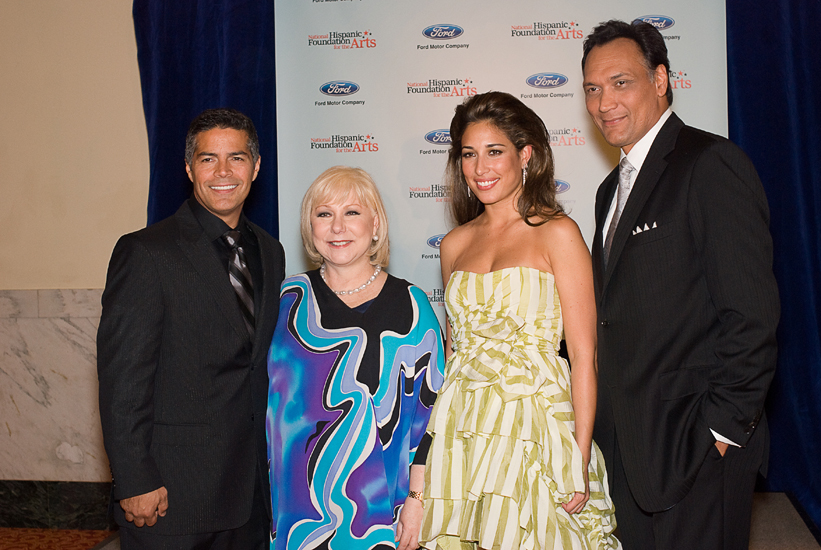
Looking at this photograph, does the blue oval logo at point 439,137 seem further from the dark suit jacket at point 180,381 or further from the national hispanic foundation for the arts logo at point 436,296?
the dark suit jacket at point 180,381

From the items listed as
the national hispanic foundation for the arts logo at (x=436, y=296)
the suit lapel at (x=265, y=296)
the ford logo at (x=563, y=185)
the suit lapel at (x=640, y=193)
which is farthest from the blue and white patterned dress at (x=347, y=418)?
the ford logo at (x=563, y=185)

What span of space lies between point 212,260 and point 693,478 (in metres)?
1.62

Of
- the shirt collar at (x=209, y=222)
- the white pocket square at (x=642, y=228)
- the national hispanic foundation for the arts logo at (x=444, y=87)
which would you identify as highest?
the national hispanic foundation for the arts logo at (x=444, y=87)

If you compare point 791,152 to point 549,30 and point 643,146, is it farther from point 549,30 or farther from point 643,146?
Answer: point 643,146

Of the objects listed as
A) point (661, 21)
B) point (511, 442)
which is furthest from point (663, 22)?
point (511, 442)

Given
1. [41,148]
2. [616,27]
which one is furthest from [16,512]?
[616,27]

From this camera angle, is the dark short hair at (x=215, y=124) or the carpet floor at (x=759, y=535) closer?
the dark short hair at (x=215, y=124)

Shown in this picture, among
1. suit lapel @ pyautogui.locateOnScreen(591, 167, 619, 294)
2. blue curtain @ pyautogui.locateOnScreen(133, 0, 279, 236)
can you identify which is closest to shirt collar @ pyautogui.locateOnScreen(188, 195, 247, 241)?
suit lapel @ pyautogui.locateOnScreen(591, 167, 619, 294)

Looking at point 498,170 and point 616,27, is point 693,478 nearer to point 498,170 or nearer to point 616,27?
point 498,170

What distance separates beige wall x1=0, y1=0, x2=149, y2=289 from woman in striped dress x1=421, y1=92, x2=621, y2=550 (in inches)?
119

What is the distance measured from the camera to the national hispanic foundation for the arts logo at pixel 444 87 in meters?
4.02

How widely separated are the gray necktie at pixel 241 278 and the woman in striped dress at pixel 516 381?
693 millimetres

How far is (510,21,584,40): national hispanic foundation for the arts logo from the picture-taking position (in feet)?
12.8

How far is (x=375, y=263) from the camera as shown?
7.75 ft
